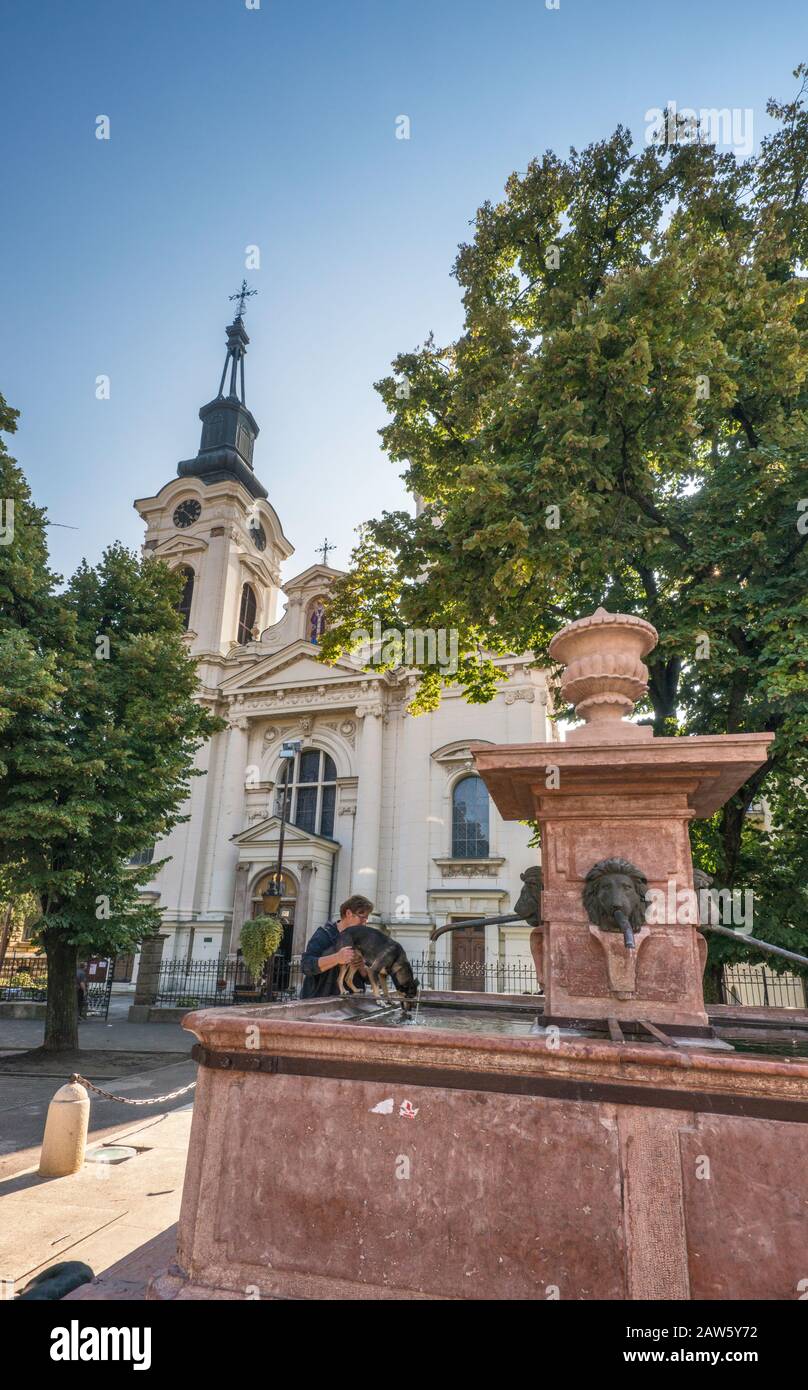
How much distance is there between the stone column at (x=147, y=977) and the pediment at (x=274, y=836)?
17.9ft

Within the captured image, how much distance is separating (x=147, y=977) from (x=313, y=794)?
370 inches

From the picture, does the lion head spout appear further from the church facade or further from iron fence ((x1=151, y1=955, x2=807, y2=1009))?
the church facade

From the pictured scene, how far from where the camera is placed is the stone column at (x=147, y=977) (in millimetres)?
19766

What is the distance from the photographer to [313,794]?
28.1 meters

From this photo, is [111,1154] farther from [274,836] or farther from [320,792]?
[320,792]

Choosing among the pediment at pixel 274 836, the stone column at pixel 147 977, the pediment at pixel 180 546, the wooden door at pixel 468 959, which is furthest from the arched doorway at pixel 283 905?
the pediment at pixel 180 546

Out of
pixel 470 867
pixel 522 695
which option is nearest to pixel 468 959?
pixel 470 867

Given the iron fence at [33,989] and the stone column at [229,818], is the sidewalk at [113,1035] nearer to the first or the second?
the iron fence at [33,989]

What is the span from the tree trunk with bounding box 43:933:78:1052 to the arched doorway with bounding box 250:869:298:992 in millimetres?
9524

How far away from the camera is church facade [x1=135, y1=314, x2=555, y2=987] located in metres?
24.0

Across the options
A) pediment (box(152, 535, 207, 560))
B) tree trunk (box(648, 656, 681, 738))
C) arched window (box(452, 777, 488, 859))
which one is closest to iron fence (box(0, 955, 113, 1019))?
arched window (box(452, 777, 488, 859))
